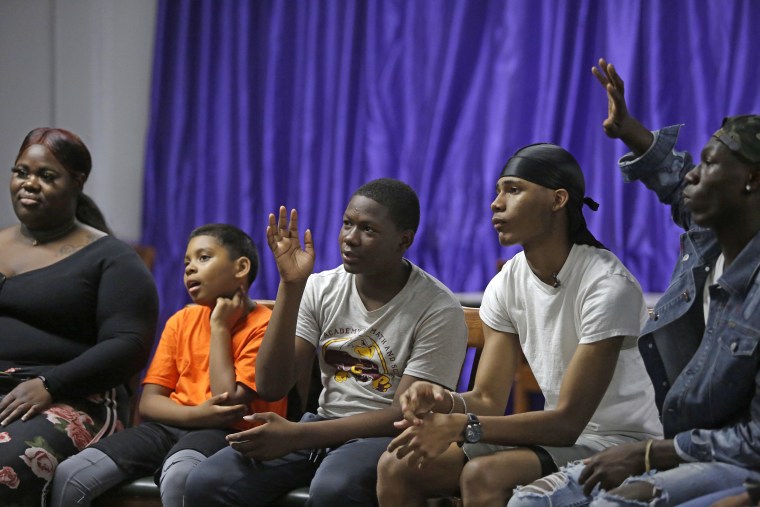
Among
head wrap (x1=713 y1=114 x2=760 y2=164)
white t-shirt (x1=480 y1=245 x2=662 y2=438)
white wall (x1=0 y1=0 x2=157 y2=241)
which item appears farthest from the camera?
white wall (x1=0 y1=0 x2=157 y2=241)

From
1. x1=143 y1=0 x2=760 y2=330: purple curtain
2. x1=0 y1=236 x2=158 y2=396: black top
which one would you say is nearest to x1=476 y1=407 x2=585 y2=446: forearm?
x1=0 y1=236 x2=158 y2=396: black top

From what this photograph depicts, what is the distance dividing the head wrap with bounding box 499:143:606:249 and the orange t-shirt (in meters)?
0.95

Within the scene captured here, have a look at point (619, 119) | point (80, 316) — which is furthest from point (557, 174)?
point (80, 316)

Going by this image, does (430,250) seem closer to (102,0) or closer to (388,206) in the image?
(388,206)

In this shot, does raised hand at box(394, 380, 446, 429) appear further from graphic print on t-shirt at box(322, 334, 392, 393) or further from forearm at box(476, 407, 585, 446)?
graphic print on t-shirt at box(322, 334, 392, 393)

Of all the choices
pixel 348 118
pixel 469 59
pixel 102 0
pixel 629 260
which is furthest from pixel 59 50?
pixel 629 260

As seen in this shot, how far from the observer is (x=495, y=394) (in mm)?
2732

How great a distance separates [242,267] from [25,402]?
76 centimetres

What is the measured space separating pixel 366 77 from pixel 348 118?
187 millimetres

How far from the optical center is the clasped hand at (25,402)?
2994 mm

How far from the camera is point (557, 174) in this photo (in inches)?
106

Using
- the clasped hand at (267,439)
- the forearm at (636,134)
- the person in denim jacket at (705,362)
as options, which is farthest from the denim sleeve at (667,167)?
the clasped hand at (267,439)

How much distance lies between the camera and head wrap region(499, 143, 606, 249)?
270 centimetres

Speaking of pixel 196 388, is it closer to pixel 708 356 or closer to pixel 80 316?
pixel 80 316
